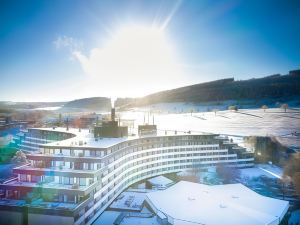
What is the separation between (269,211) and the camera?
24328 mm

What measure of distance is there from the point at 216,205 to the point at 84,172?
14626mm

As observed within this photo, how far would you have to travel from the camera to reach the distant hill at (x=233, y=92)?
69.5 metres

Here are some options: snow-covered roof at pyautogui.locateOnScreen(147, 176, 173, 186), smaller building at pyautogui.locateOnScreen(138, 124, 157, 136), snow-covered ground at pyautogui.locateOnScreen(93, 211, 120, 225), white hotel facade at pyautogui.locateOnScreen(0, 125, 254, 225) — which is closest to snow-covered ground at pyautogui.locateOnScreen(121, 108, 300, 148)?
smaller building at pyautogui.locateOnScreen(138, 124, 157, 136)

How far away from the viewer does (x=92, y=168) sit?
2542 cm

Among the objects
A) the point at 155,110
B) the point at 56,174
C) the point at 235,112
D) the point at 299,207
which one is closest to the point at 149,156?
the point at 56,174

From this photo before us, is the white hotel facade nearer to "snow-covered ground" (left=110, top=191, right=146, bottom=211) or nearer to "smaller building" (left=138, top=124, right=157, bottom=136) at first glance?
"snow-covered ground" (left=110, top=191, right=146, bottom=211)

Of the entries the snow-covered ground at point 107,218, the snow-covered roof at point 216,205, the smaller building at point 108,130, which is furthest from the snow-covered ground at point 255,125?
the snow-covered ground at point 107,218

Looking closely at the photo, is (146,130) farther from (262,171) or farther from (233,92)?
(233,92)

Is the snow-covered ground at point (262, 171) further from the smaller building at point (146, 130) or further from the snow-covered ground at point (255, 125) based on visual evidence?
the smaller building at point (146, 130)

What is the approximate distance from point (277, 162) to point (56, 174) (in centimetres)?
4428

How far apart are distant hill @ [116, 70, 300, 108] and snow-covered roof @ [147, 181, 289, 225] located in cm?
4818

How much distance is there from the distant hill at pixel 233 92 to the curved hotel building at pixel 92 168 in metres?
33.3

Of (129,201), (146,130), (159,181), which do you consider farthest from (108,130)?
(129,201)

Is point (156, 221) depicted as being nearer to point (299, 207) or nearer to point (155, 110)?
point (299, 207)
